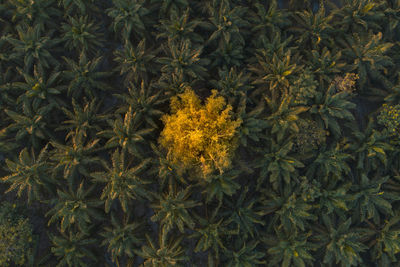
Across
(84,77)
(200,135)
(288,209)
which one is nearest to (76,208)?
(84,77)

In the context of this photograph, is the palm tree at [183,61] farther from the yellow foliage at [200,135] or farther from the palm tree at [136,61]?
the yellow foliage at [200,135]

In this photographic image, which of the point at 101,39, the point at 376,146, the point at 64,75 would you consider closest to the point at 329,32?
the point at 376,146

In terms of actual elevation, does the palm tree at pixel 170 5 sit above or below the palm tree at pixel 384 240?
above

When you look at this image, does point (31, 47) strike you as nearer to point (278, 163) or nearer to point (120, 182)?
point (120, 182)

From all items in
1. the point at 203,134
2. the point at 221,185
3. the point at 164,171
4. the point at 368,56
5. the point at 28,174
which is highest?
the point at 368,56

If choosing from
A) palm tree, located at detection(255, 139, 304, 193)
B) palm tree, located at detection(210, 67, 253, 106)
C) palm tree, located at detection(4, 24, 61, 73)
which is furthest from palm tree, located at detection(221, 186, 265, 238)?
palm tree, located at detection(4, 24, 61, 73)

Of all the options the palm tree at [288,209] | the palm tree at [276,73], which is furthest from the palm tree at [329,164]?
the palm tree at [276,73]

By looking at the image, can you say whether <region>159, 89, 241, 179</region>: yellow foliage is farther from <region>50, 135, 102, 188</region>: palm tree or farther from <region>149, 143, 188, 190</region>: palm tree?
<region>50, 135, 102, 188</region>: palm tree
